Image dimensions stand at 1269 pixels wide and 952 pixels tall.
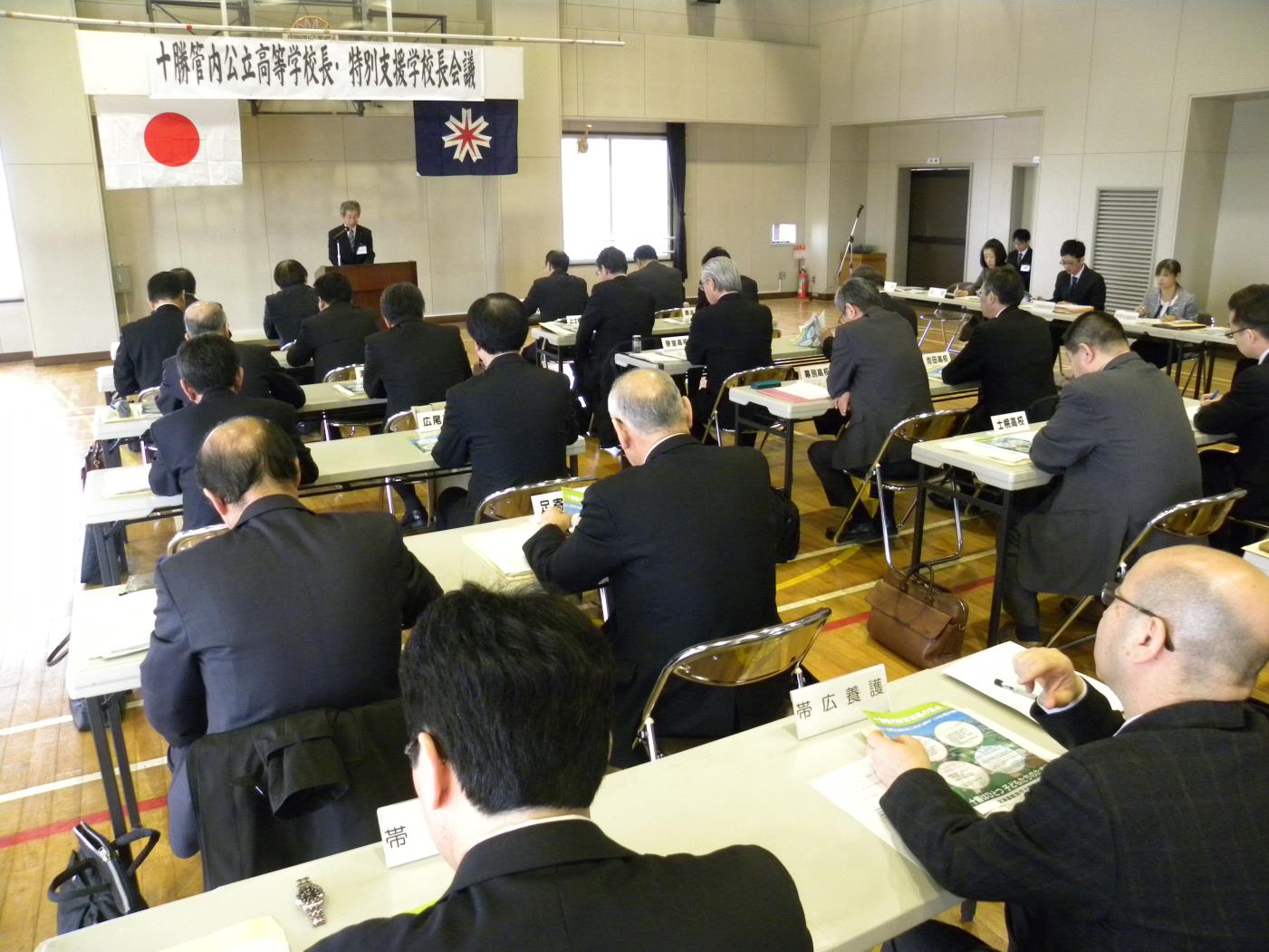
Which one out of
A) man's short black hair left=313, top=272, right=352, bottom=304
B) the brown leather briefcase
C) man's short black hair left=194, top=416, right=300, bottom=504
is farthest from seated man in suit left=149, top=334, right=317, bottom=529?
man's short black hair left=313, top=272, right=352, bottom=304

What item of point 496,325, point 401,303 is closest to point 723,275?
point 401,303

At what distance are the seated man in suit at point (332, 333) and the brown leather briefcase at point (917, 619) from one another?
3521mm

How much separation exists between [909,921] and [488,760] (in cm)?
79

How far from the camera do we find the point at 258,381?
185 inches

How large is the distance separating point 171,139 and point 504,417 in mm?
6957

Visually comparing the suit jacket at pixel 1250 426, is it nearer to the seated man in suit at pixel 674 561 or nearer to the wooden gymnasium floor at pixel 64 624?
the wooden gymnasium floor at pixel 64 624

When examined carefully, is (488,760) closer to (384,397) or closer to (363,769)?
(363,769)

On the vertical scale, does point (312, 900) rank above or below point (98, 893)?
above

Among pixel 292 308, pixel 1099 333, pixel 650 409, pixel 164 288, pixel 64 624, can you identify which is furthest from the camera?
pixel 292 308

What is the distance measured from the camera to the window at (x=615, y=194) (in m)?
13.4

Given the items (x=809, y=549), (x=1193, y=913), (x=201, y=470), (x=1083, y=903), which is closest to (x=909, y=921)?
(x=1083, y=903)

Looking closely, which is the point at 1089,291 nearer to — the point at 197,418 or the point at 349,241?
the point at 349,241

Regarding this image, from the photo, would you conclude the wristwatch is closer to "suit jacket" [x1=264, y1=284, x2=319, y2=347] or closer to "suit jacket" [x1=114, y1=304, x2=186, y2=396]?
"suit jacket" [x1=114, y1=304, x2=186, y2=396]

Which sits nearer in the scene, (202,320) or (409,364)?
(202,320)
